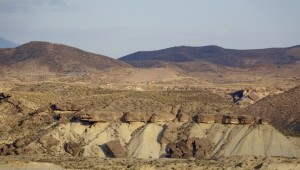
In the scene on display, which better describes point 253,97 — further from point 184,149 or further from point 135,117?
point 184,149

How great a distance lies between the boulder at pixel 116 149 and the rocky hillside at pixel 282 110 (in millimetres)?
33386

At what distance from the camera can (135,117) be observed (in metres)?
74.6

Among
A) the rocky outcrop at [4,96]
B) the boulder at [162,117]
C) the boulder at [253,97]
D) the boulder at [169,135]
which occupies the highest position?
the rocky outcrop at [4,96]

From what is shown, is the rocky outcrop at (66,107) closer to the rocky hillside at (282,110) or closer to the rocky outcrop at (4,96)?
the rocky outcrop at (4,96)

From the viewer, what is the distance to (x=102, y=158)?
64.5m

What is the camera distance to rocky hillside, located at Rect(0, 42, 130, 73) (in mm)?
174375

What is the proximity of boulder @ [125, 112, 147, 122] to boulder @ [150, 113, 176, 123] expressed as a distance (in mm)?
1003

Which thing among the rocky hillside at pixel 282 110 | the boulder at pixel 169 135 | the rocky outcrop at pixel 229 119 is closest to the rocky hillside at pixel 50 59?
the rocky hillside at pixel 282 110

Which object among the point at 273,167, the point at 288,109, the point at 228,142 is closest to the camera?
the point at 273,167

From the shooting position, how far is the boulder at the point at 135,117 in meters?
74.3

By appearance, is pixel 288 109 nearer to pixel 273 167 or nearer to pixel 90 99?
pixel 90 99

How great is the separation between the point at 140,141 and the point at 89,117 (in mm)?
7015

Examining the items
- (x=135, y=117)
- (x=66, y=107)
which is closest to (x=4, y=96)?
(x=66, y=107)

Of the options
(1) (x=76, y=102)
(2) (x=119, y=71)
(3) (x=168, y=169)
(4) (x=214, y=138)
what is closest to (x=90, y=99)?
(1) (x=76, y=102)
